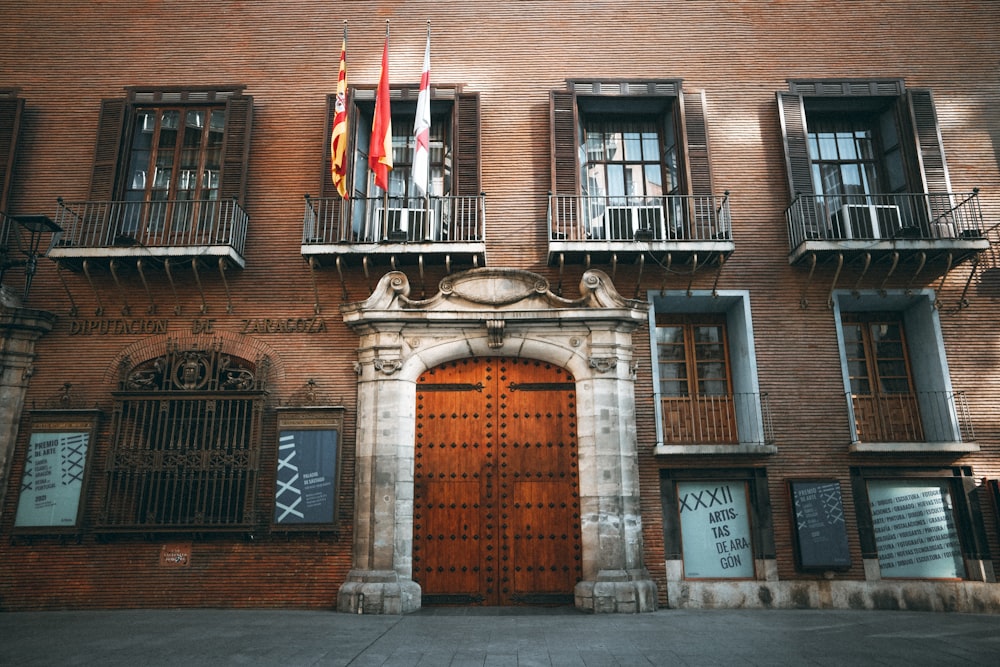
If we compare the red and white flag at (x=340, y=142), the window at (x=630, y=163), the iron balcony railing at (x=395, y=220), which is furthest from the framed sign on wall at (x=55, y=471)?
the window at (x=630, y=163)

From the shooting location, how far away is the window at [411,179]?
10977 mm

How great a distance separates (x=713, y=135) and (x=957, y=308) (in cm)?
504

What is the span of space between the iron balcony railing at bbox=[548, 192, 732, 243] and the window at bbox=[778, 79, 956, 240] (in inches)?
59.3

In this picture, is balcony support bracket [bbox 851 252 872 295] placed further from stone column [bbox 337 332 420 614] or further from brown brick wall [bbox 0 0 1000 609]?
stone column [bbox 337 332 420 614]

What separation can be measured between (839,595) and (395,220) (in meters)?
9.15

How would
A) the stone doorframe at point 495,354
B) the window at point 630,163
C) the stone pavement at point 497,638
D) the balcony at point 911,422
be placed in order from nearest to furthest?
the stone pavement at point 497,638, the stone doorframe at point 495,354, the balcony at point 911,422, the window at point 630,163

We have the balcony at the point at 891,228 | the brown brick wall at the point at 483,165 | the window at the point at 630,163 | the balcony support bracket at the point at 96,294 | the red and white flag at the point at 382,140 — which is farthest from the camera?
the window at the point at 630,163

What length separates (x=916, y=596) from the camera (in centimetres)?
977

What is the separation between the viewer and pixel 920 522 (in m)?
10.2

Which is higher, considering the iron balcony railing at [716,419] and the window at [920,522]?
the iron balcony railing at [716,419]

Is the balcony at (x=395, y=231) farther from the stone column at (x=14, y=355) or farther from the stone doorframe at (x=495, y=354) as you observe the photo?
the stone column at (x=14, y=355)

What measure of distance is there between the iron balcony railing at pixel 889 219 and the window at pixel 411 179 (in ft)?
18.1

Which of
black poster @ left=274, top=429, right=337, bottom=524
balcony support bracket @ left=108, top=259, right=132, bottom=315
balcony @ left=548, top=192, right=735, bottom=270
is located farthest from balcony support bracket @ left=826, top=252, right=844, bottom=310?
balcony support bracket @ left=108, top=259, right=132, bottom=315

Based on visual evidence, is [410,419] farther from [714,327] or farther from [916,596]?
[916,596]
